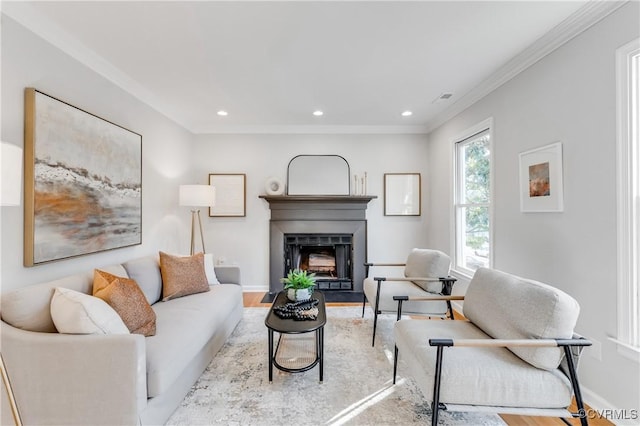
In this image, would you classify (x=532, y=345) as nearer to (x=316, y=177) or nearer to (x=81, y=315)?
(x=81, y=315)

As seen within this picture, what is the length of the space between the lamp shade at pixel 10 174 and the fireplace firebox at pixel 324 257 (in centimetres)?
345

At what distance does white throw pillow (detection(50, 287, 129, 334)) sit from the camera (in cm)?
153

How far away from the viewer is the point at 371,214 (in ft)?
15.2

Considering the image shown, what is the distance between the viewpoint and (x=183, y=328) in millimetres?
2006

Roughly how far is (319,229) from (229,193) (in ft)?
5.08

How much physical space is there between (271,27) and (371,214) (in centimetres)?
314

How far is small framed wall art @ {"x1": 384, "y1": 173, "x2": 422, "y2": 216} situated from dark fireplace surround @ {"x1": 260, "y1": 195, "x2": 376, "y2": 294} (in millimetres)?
401

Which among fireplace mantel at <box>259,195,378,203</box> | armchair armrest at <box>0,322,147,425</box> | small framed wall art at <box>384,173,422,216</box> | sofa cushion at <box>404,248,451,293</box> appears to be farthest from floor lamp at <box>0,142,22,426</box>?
small framed wall art at <box>384,173,422,216</box>

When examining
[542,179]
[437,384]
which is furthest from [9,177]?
[542,179]

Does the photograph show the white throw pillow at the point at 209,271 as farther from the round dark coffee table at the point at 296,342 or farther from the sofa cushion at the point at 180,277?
the round dark coffee table at the point at 296,342

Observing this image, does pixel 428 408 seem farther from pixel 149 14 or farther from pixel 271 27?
pixel 149 14

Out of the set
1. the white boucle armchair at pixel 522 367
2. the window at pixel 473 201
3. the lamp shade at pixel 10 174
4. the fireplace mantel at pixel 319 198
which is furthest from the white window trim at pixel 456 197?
the lamp shade at pixel 10 174

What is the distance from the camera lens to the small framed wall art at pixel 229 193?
4.54 m

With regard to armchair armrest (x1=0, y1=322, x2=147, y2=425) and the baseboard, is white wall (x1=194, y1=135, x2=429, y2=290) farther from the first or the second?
armchair armrest (x1=0, y1=322, x2=147, y2=425)
